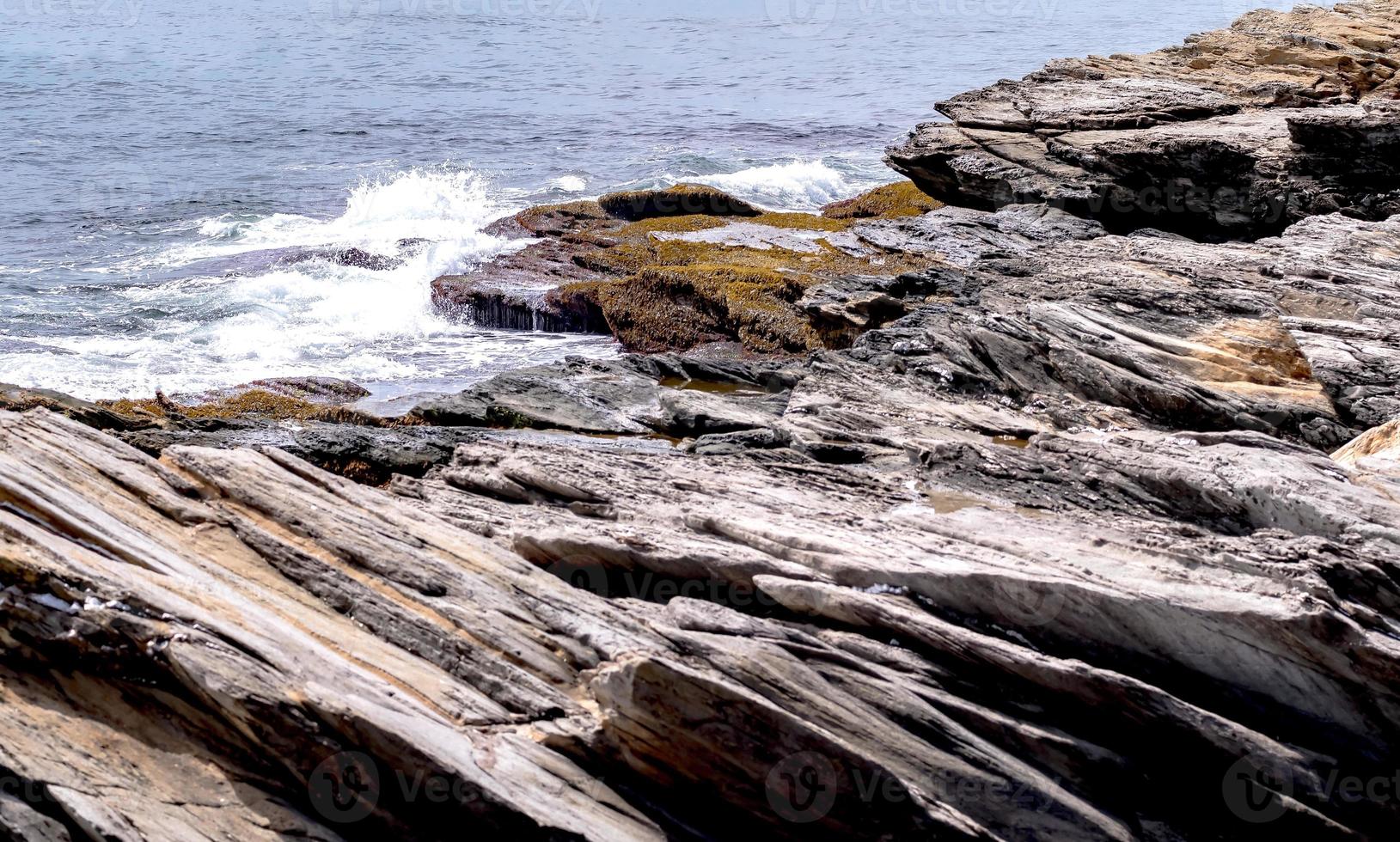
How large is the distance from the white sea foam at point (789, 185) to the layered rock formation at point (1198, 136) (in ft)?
26.2

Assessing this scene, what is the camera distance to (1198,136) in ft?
110

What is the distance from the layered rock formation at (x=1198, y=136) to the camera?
30688 millimetres

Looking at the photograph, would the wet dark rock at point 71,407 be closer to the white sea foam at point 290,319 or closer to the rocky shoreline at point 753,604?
the rocky shoreline at point 753,604

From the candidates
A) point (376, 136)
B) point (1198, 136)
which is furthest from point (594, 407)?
point (376, 136)

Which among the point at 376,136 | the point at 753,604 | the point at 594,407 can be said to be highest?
the point at 376,136

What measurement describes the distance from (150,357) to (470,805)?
2438 centimetres

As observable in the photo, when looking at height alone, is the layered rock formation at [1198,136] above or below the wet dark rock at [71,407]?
above

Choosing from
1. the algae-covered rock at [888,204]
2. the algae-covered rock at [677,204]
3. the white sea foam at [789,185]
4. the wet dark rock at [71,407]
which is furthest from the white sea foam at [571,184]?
the wet dark rock at [71,407]

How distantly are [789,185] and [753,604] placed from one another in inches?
1585

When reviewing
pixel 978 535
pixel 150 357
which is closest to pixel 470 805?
pixel 978 535

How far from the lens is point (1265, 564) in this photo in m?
12.5

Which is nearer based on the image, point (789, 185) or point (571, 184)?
point (789, 185)

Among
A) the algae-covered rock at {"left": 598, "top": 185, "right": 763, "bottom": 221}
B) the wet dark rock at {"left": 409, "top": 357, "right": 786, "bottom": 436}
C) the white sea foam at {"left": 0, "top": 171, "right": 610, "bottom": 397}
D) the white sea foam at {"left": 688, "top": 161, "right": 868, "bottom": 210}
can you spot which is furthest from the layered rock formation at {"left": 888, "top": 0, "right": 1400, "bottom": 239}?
the wet dark rock at {"left": 409, "top": 357, "right": 786, "bottom": 436}

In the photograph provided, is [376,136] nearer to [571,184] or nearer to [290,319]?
[571,184]
